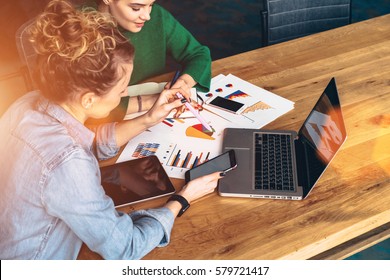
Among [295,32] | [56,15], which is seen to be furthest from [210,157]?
[295,32]

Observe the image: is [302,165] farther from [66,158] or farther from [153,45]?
[153,45]

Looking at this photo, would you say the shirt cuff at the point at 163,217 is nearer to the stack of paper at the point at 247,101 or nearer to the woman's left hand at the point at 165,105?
the woman's left hand at the point at 165,105

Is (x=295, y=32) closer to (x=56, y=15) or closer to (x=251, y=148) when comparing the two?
(x=251, y=148)

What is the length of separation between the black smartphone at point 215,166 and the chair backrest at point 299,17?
3.54 feet

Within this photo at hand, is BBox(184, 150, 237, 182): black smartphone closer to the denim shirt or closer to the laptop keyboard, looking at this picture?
the laptop keyboard

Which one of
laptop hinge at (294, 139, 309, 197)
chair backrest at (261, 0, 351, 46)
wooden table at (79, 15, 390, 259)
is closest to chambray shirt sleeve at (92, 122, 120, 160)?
wooden table at (79, 15, 390, 259)

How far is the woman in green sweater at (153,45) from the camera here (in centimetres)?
178

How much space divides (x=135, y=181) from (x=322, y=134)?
0.56 m

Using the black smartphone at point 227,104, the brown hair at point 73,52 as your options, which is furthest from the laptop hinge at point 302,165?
the brown hair at point 73,52

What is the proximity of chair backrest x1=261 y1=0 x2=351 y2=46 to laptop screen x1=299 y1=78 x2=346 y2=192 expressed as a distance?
0.97m

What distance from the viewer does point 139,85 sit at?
6.21 ft

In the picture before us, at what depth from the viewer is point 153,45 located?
201cm

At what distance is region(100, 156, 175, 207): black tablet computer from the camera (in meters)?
1.38

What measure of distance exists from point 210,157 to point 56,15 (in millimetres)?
618
